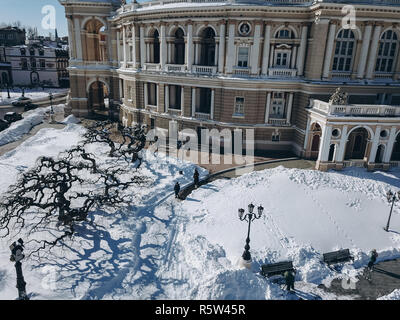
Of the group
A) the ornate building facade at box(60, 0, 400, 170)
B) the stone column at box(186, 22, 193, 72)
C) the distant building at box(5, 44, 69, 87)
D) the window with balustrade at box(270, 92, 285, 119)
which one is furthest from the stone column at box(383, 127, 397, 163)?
the distant building at box(5, 44, 69, 87)

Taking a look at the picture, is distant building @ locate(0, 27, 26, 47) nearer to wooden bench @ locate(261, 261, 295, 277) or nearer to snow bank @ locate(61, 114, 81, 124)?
snow bank @ locate(61, 114, 81, 124)

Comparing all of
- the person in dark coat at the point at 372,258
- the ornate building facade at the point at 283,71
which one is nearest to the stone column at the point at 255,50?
the ornate building facade at the point at 283,71

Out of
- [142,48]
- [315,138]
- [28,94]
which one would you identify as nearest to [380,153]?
[315,138]

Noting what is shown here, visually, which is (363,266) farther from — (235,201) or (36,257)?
(36,257)

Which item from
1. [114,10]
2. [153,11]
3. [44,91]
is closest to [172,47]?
[153,11]

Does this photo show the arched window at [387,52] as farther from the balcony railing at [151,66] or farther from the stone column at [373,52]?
the balcony railing at [151,66]
